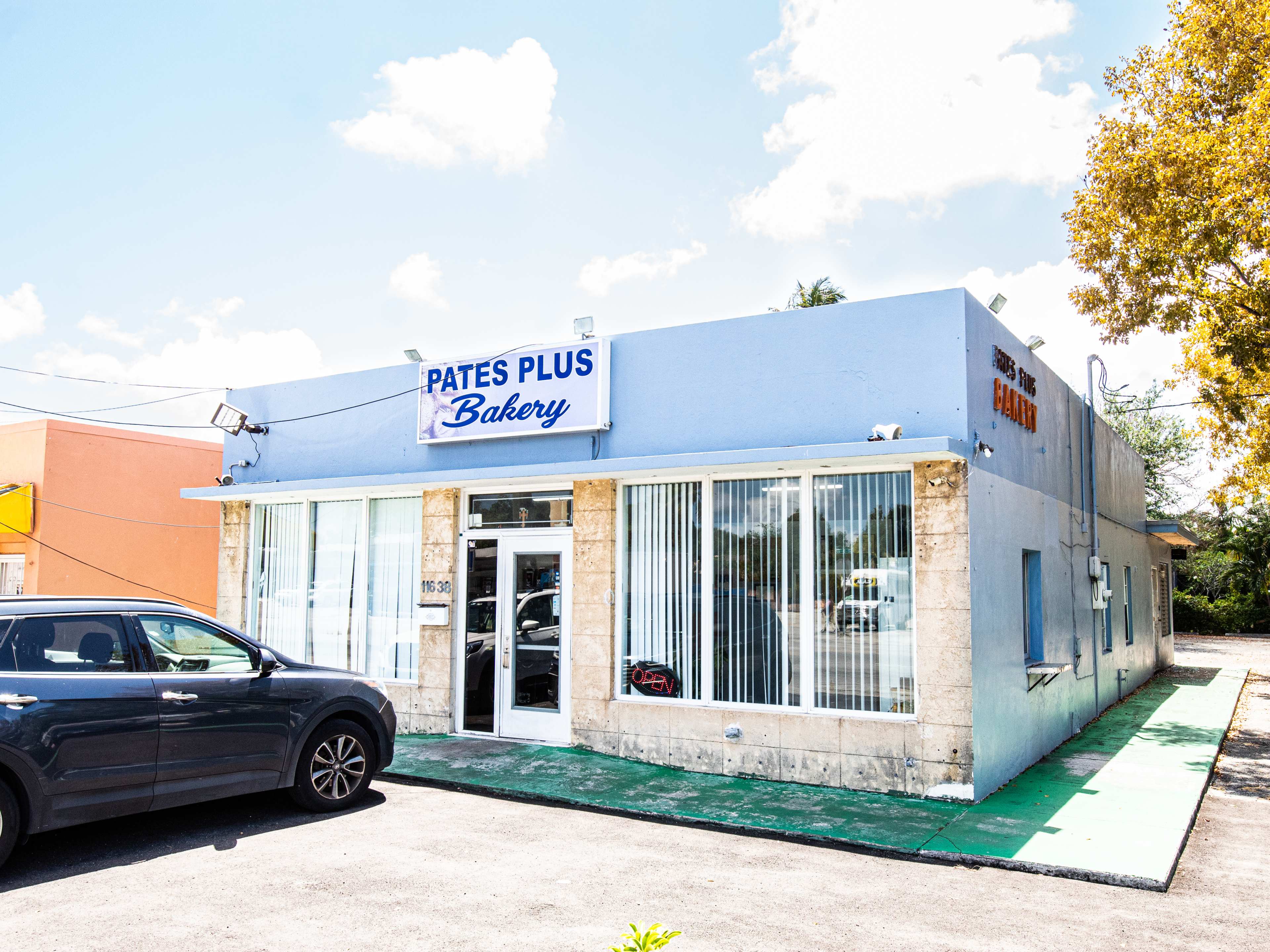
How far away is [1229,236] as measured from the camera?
10742 millimetres

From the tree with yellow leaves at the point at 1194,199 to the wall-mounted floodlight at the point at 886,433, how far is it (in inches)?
200

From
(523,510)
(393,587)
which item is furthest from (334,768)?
(393,587)

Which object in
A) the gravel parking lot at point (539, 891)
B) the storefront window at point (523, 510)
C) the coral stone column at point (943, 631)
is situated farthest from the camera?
the storefront window at point (523, 510)

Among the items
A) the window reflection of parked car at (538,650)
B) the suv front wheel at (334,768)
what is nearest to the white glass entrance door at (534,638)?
the window reflection of parked car at (538,650)

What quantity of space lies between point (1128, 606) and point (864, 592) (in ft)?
33.3

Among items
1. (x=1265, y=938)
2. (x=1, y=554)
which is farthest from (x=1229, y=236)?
(x=1, y=554)

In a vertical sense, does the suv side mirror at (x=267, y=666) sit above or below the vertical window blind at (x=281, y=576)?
below

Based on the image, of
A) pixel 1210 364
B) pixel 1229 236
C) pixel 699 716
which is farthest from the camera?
pixel 1210 364

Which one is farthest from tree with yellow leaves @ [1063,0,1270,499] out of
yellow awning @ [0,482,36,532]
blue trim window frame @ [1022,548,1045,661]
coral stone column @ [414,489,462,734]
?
yellow awning @ [0,482,36,532]

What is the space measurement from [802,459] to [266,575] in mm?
7606

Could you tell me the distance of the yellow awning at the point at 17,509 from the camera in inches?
523

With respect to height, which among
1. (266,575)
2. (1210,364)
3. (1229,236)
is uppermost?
(1229,236)

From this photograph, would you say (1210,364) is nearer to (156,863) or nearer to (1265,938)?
(1265,938)

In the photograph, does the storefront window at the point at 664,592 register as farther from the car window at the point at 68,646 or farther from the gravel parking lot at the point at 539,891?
the car window at the point at 68,646
